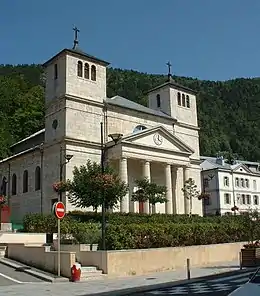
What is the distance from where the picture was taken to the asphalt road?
16500mm

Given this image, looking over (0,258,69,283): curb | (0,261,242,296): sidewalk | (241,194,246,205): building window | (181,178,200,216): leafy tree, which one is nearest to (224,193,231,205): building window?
(241,194,246,205): building window

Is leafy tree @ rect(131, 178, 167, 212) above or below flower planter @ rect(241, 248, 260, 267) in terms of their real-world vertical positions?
above

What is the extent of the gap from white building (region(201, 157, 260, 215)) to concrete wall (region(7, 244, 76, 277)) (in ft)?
178

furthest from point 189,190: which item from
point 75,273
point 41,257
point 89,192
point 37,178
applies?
point 75,273

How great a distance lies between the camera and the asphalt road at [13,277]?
650 inches

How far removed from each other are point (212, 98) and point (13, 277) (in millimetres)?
139750

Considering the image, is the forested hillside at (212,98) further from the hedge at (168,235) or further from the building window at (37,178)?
the hedge at (168,235)

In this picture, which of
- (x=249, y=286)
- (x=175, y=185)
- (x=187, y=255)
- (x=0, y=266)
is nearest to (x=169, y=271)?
(x=187, y=255)

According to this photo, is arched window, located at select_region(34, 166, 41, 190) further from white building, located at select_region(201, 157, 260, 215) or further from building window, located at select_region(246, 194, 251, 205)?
building window, located at select_region(246, 194, 251, 205)

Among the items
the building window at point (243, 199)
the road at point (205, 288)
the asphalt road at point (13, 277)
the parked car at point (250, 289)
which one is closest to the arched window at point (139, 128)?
the asphalt road at point (13, 277)

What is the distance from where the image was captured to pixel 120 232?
67.2 ft

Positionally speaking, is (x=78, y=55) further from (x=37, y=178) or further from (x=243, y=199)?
(x=243, y=199)

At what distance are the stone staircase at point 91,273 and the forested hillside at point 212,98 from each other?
199ft

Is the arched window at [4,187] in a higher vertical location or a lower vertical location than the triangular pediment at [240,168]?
lower
